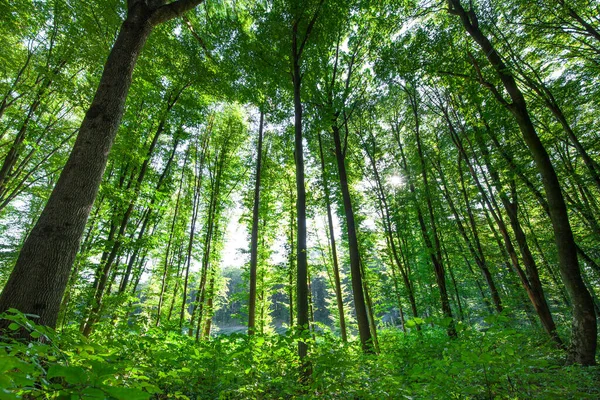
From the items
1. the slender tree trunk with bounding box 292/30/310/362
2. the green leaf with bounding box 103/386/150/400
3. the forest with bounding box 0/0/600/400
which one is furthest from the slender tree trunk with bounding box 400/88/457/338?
the green leaf with bounding box 103/386/150/400

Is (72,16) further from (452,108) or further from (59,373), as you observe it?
(452,108)

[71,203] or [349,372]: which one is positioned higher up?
[71,203]

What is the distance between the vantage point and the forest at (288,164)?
2275mm

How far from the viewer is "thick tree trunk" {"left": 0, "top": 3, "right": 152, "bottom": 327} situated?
1.88 meters

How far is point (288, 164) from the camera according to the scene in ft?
40.5

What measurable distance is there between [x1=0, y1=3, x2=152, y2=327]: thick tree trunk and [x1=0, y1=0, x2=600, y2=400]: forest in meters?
0.02

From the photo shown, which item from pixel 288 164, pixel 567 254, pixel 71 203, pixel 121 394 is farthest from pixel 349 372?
pixel 288 164

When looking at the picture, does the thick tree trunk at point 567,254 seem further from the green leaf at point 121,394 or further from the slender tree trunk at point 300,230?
the green leaf at point 121,394

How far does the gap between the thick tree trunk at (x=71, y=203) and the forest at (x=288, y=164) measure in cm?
2

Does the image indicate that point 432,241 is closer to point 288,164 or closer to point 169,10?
point 288,164

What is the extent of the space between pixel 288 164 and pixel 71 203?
411 inches

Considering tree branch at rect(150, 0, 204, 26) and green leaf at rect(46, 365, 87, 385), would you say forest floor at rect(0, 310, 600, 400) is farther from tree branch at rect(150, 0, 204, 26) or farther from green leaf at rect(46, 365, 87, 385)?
tree branch at rect(150, 0, 204, 26)

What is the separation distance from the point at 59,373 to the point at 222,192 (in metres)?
12.1

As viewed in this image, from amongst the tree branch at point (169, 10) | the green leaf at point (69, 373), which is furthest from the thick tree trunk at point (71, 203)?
the green leaf at point (69, 373)
